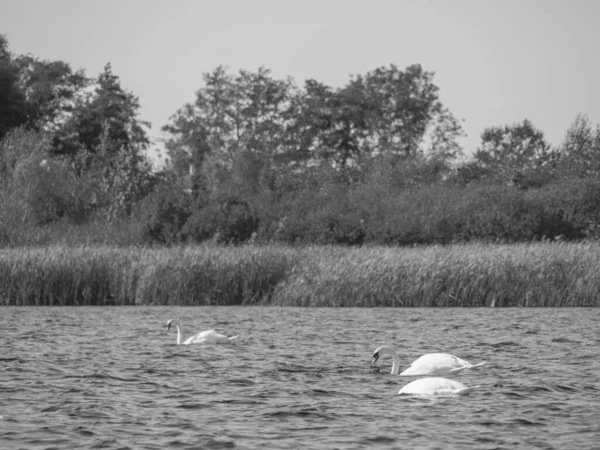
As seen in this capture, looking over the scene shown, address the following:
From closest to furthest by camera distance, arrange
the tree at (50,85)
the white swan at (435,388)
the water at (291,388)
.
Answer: the water at (291,388)
the white swan at (435,388)
the tree at (50,85)

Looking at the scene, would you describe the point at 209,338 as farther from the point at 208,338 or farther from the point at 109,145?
the point at 109,145

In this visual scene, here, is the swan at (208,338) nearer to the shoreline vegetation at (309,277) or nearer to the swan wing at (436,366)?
the swan wing at (436,366)

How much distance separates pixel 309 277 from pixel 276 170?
37.9 meters

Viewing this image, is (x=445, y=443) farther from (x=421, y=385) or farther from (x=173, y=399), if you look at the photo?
(x=173, y=399)

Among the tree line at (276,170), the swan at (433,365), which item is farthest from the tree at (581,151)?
the swan at (433,365)

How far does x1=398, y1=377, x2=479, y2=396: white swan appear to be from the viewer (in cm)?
1323

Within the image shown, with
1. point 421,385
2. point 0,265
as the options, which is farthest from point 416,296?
point 421,385

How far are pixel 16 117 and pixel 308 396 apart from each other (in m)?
57.8

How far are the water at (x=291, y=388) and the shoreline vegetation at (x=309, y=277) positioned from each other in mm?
6042

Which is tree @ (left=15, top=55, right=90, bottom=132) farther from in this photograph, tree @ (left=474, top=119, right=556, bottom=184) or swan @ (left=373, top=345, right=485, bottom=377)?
swan @ (left=373, top=345, right=485, bottom=377)

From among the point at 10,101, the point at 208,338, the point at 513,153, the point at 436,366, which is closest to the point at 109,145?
the point at 10,101

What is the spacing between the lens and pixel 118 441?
10523mm

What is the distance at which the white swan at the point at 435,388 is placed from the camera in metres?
13.2

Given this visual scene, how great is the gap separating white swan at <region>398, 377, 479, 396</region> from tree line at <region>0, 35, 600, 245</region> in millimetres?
33424
